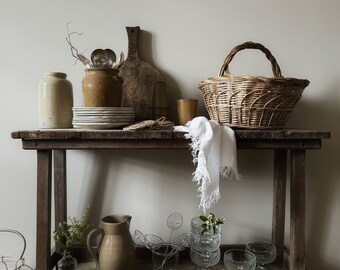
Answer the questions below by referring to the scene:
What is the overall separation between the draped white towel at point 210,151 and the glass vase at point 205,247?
245mm

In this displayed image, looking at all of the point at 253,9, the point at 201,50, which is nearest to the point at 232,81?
the point at 201,50

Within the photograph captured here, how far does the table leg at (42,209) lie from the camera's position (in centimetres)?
81

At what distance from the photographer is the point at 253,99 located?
0.80 metres

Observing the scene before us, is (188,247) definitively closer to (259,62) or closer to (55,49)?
(259,62)

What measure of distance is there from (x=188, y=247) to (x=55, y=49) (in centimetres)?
85

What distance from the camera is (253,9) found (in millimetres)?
1063

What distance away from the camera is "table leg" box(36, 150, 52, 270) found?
2.67ft

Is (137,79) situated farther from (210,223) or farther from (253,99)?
(210,223)

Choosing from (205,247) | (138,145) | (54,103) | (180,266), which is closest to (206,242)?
(205,247)

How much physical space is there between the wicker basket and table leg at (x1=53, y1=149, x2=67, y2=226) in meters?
0.55

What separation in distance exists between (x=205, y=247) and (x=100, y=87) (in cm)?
61

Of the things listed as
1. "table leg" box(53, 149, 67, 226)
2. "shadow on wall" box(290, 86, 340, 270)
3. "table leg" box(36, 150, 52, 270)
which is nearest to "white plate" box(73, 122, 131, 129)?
"table leg" box(36, 150, 52, 270)

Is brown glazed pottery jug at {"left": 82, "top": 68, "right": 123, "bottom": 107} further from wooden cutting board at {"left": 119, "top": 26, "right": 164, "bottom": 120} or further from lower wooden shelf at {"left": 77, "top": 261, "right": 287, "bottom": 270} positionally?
lower wooden shelf at {"left": 77, "top": 261, "right": 287, "bottom": 270}

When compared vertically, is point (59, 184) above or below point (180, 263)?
above
